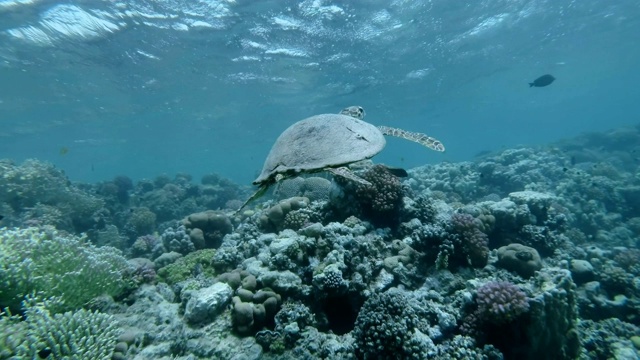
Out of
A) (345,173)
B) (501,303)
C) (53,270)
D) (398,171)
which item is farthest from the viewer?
(398,171)

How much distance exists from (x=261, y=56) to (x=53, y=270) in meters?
21.0

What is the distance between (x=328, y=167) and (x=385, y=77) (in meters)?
30.1

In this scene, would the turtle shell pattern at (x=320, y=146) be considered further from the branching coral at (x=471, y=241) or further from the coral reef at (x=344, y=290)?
the branching coral at (x=471, y=241)

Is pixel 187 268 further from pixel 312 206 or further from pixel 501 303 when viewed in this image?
pixel 501 303

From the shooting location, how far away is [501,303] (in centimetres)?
449

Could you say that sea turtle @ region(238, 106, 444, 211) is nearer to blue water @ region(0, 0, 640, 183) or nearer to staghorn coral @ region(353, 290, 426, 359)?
staghorn coral @ region(353, 290, 426, 359)

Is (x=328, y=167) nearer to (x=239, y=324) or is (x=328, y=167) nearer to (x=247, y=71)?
(x=239, y=324)

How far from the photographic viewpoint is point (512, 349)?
14.9 feet

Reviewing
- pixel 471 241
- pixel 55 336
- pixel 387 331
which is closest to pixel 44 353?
pixel 55 336

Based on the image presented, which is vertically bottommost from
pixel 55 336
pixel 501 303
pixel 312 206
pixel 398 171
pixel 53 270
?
pixel 55 336

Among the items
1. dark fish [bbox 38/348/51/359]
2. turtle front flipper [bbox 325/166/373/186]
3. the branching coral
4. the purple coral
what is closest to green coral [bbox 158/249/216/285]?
dark fish [bbox 38/348/51/359]

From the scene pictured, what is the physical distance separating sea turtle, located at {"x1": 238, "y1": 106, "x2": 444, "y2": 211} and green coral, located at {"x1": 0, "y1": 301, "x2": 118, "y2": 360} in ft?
9.98

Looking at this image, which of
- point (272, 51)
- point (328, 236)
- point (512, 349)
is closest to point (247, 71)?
point (272, 51)

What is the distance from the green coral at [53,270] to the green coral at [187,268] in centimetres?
93
